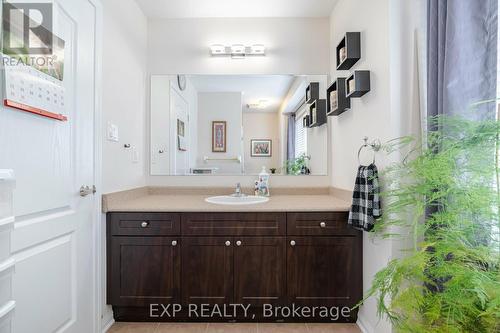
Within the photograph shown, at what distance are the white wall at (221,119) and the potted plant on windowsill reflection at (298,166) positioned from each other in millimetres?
448

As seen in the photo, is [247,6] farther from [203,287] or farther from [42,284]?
[42,284]

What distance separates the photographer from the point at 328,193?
2.65 meters

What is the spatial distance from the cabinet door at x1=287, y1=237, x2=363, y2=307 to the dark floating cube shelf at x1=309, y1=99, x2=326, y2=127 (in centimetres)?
106

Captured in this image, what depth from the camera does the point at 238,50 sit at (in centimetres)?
262

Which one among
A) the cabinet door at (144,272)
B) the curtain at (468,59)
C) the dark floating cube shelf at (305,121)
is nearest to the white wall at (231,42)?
the dark floating cube shelf at (305,121)

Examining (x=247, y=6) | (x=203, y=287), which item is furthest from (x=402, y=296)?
(x=247, y=6)

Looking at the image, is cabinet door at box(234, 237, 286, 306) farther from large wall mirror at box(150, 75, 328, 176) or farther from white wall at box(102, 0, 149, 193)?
white wall at box(102, 0, 149, 193)

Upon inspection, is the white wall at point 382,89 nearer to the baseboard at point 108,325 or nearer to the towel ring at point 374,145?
the towel ring at point 374,145

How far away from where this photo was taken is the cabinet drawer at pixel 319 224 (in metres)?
1.99

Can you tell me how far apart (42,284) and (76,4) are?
1.49 meters

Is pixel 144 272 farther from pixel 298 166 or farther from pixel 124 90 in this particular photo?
pixel 298 166

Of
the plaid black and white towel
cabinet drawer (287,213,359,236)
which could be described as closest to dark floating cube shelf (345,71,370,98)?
the plaid black and white towel

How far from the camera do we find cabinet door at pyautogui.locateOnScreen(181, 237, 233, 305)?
6.52ft

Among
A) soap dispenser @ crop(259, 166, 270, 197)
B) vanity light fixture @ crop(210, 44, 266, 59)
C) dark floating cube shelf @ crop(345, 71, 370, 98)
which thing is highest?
vanity light fixture @ crop(210, 44, 266, 59)
